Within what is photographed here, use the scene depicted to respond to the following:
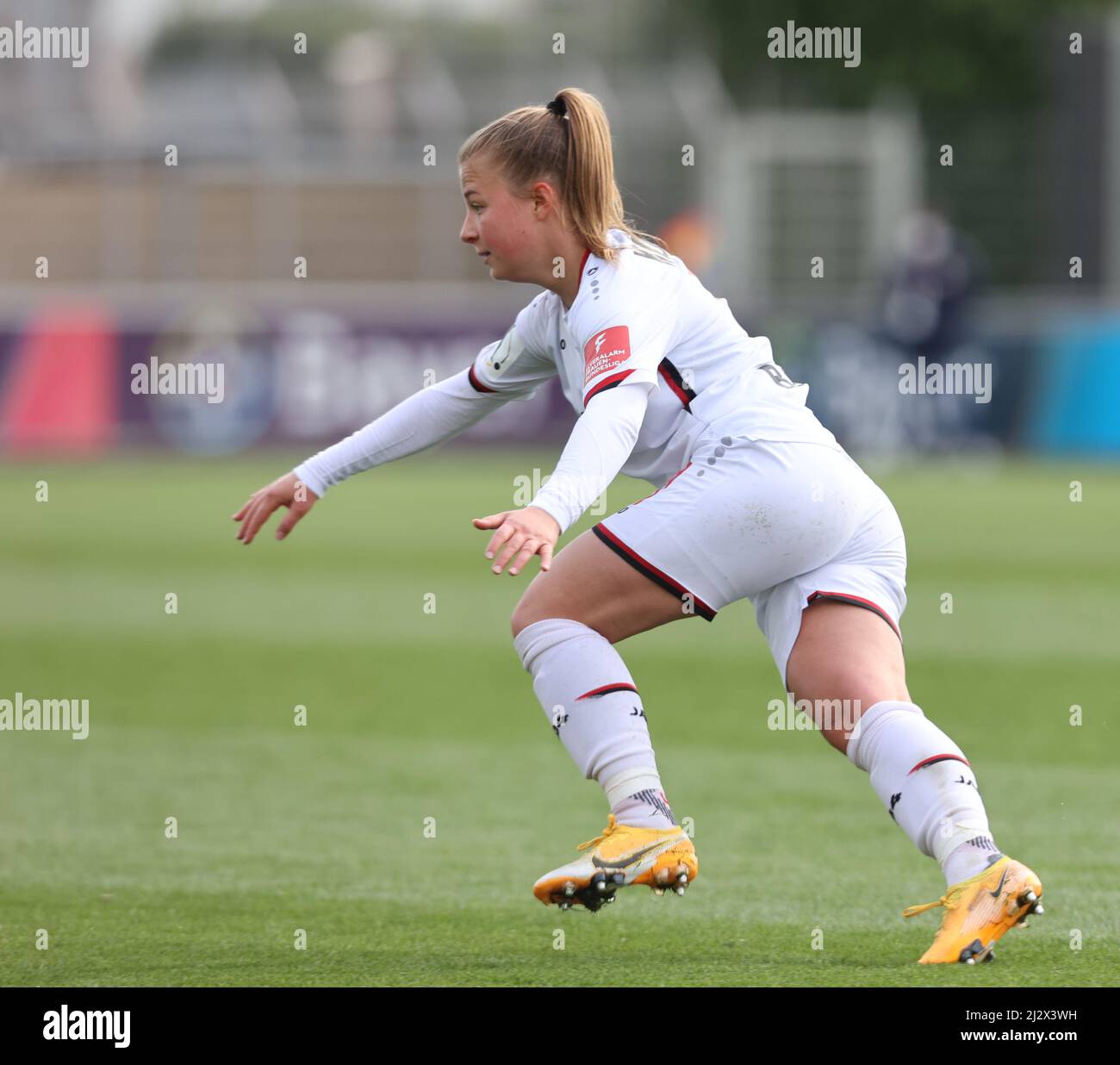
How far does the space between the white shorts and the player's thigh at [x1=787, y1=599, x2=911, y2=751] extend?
0.03 metres

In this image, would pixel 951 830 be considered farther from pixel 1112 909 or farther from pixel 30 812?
pixel 30 812

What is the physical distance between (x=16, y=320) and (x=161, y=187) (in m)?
4.44

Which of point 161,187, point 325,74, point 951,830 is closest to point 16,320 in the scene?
point 161,187

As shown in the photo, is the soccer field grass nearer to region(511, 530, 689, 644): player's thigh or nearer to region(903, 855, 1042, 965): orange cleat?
region(903, 855, 1042, 965): orange cleat

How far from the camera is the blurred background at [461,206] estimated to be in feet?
70.5

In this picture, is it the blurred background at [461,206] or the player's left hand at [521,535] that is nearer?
the player's left hand at [521,535]

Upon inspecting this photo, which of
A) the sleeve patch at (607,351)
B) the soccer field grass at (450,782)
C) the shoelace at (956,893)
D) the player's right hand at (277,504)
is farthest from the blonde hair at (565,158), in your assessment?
the soccer field grass at (450,782)

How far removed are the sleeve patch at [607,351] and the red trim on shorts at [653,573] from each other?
0.37 m

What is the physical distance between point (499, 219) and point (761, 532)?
87cm

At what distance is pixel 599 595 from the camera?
434cm

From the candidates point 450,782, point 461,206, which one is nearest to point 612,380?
point 450,782

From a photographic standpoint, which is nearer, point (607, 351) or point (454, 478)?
point (607, 351)

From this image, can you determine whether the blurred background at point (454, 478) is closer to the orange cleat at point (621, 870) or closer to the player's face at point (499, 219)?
the orange cleat at point (621, 870)

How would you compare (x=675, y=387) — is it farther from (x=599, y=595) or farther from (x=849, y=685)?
(x=849, y=685)
